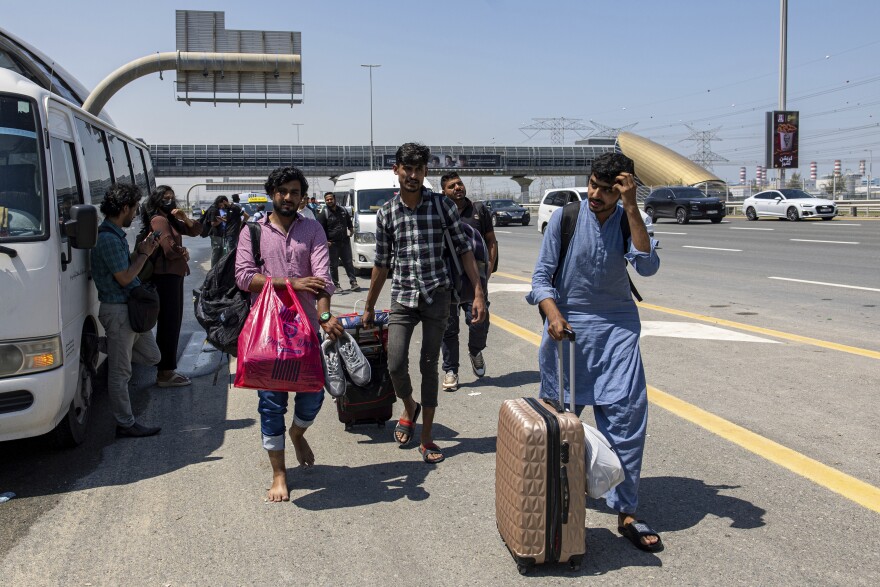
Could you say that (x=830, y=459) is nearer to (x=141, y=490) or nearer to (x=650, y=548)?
(x=650, y=548)

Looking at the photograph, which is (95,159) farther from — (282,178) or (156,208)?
(282,178)

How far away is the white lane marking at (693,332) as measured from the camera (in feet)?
26.8

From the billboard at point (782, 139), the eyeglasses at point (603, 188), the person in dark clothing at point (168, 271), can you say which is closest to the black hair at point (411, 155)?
the eyeglasses at point (603, 188)

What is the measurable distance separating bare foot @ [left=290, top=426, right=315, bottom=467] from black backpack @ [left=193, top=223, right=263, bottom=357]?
560mm

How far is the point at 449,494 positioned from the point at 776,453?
1931 mm

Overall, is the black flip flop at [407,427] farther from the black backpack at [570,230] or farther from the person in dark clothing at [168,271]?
the person in dark clothing at [168,271]

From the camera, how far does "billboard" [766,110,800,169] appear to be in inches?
1646

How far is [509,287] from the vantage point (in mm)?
13398

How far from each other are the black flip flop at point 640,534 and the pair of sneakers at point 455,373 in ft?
9.77

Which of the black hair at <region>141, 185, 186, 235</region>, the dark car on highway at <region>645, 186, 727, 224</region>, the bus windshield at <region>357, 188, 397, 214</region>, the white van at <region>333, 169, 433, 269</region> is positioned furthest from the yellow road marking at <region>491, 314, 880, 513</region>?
the dark car on highway at <region>645, 186, 727, 224</region>

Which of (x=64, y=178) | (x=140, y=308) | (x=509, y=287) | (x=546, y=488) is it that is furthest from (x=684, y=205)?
(x=546, y=488)

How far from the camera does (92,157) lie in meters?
6.35

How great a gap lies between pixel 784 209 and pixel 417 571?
34.5m

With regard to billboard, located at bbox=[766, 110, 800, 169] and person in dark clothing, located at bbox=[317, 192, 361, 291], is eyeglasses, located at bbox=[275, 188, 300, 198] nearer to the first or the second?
person in dark clothing, located at bbox=[317, 192, 361, 291]
